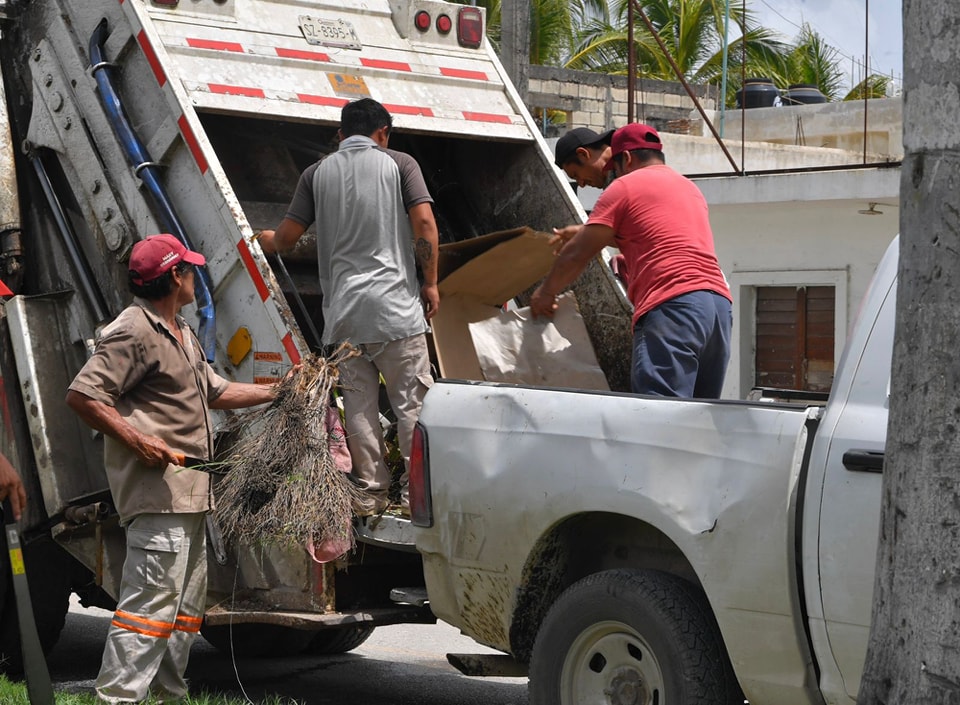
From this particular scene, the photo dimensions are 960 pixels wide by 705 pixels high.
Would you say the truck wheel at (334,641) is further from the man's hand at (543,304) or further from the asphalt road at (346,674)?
the man's hand at (543,304)

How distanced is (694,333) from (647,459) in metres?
1.27

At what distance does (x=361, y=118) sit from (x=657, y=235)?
1.22 m

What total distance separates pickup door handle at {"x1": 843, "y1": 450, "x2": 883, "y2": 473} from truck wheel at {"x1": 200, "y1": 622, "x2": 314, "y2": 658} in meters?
3.58

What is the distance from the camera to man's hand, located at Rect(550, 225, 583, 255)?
Answer: 5.93m

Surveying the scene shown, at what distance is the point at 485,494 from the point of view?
4.56 metres

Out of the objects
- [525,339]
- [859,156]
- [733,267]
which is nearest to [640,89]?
[859,156]

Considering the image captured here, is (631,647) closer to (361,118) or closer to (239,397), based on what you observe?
(239,397)

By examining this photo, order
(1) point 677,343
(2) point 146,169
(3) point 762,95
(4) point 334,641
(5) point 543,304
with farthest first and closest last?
(3) point 762,95 → (4) point 334,641 → (2) point 146,169 → (5) point 543,304 → (1) point 677,343

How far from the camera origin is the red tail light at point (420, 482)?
4.75 m

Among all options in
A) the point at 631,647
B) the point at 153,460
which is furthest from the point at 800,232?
the point at 631,647

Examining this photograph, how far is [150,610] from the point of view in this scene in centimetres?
504

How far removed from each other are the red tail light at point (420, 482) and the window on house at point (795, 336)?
969cm

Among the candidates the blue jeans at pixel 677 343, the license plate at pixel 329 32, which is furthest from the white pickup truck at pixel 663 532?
the license plate at pixel 329 32

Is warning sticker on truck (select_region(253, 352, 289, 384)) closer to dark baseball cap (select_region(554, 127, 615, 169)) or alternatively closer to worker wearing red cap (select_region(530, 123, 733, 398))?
worker wearing red cap (select_region(530, 123, 733, 398))
